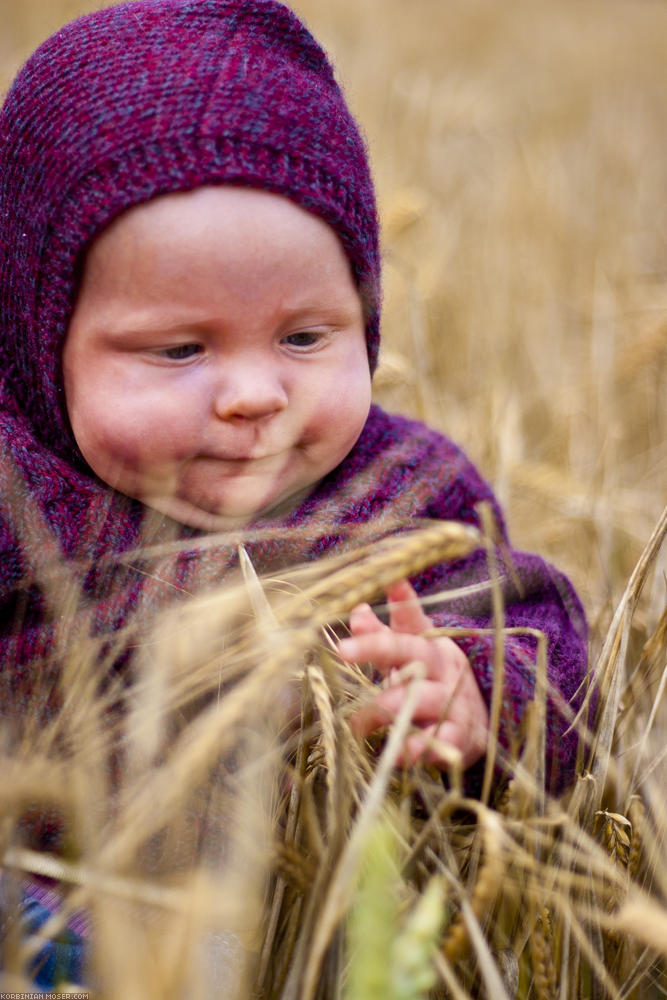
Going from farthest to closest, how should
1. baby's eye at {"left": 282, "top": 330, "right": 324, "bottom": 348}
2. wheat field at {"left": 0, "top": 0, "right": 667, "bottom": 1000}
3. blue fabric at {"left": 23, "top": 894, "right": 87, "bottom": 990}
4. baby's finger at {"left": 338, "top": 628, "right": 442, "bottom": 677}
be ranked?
baby's eye at {"left": 282, "top": 330, "right": 324, "bottom": 348}
blue fabric at {"left": 23, "top": 894, "right": 87, "bottom": 990}
baby's finger at {"left": 338, "top": 628, "right": 442, "bottom": 677}
wheat field at {"left": 0, "top": 0, "right": 667, "bottom": 1000}

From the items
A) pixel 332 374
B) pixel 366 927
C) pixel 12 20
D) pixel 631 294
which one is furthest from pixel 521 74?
pixel 366 927

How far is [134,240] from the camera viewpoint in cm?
97

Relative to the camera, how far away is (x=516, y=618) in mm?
1152

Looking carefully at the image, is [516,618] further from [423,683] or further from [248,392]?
[248,392]

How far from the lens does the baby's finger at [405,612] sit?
2.81 feet

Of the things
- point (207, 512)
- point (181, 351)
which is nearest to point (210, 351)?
point (181, 351)

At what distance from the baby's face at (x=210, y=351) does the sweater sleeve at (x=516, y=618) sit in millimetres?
238

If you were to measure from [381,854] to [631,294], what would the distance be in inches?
84.9

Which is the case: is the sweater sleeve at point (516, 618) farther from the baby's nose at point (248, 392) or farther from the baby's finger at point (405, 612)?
the baby's nose at point (248, 392)

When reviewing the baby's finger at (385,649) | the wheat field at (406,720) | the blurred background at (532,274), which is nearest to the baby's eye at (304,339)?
the wheat field at (406,720)

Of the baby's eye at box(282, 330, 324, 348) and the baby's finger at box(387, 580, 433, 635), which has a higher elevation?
the baby's eye at box(282, 330, 324, 348)

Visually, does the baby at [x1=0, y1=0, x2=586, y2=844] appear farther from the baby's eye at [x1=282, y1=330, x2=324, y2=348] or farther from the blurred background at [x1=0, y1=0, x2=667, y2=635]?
the blurred background at [x1=0, y1=0, x2=667, y2=635]

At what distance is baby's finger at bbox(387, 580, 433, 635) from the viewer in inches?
33.7

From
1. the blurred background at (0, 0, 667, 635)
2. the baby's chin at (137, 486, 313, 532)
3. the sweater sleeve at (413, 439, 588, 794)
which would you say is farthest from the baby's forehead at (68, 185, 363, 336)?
the blurred background at (0, 0, 667, 635)
